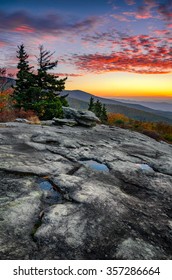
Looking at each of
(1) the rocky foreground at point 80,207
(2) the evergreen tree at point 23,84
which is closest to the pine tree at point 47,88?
(2) the evergreen tree at point 23,84

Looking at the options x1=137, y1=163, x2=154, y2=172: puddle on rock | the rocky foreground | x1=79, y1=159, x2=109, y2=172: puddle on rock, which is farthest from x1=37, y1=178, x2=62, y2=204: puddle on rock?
x1=137, y1=163, x2=154, y2=172: puddle on rock

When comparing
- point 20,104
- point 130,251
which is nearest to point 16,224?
point 130,251

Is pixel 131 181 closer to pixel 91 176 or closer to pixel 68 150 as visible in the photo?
pixel 91 176

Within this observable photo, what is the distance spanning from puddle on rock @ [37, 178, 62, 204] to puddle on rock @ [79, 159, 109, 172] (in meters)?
2.46

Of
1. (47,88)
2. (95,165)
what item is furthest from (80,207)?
(47,88)

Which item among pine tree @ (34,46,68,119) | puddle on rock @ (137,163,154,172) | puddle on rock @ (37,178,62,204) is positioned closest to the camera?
puddle on rock @ (37,178,62,204)

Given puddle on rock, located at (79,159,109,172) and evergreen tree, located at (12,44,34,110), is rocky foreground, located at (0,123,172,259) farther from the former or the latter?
evergreen tree, located at (12,44,34,110)

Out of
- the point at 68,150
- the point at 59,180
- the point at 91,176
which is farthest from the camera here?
A: the point at 68,150

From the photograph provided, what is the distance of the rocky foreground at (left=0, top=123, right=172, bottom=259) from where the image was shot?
3994 millimetres

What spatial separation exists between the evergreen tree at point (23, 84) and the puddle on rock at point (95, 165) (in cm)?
2438

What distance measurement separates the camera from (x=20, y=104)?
34.2 meters

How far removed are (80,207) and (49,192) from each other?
1.05 metres

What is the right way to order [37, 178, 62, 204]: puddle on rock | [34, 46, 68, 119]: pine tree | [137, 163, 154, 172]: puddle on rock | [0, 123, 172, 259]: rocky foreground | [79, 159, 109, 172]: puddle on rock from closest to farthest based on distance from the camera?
[0, 123, 172, 259]: rocky foreground < [37, 178, 62, 204]: puddle on rock < [79, 159, 109, 172]: puddle on rock < [137, 163, 154, 172]: puddle on rock < [34, 46, 68, 119]: pine tree
